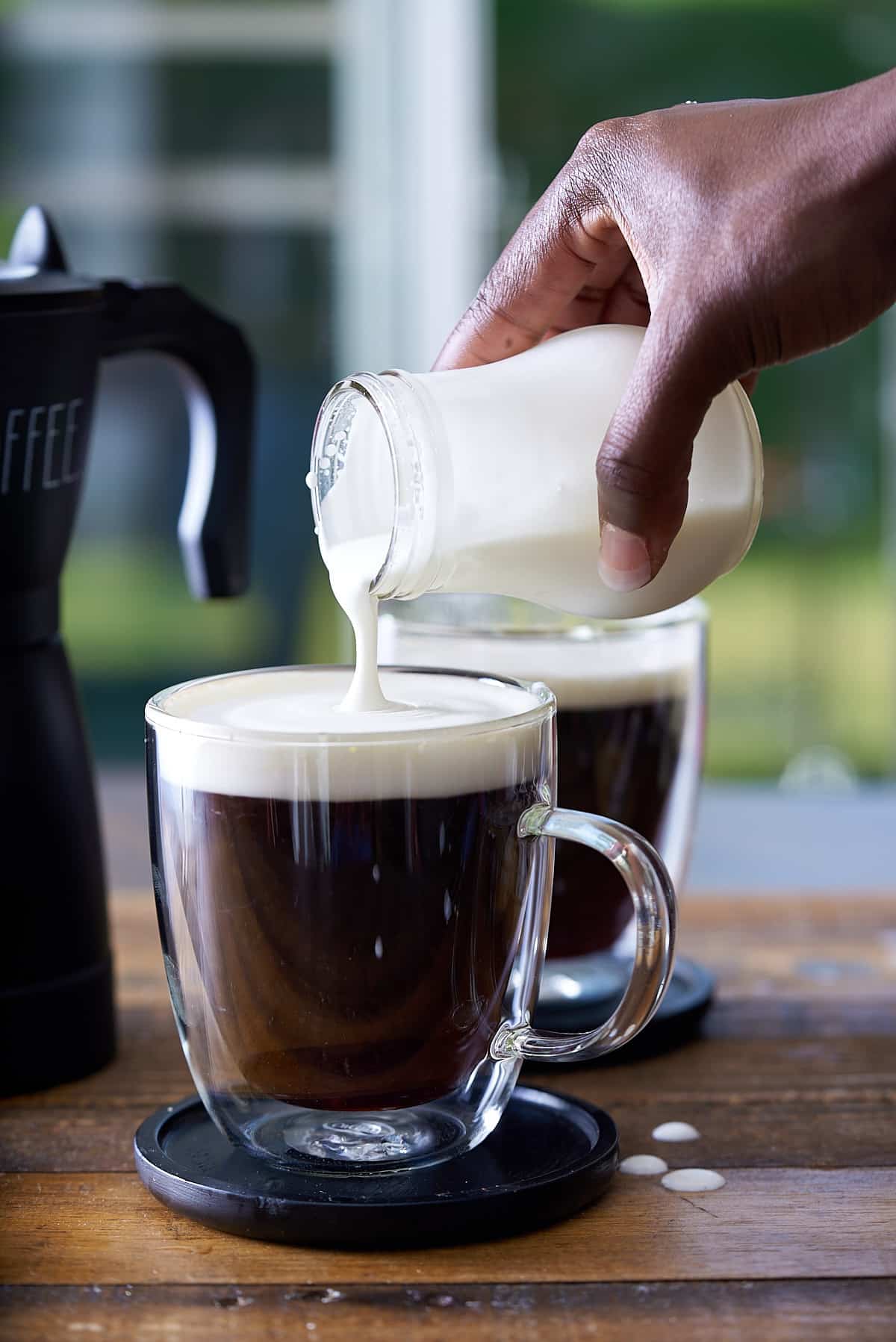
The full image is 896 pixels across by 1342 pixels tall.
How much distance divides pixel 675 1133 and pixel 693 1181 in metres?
0.06

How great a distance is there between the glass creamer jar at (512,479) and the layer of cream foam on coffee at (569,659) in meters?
0.16

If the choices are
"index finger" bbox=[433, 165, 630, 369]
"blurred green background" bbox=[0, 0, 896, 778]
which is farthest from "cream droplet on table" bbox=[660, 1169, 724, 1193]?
"blurred green background" bbox=[0, 0, 896, 778]

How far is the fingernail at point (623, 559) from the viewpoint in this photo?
71 cm

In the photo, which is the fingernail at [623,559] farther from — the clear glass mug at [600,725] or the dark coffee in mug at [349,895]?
the clear glass mug at [600,725]

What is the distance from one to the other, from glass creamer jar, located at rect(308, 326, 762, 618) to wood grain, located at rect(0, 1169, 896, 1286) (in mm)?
280

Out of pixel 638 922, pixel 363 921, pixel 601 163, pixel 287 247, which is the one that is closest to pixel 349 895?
pixel 363 921

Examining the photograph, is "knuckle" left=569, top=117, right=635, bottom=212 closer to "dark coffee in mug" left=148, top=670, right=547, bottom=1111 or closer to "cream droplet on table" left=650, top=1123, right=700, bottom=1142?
"dark coffee in mug" left=148, top=670, right=547, bottom=1111

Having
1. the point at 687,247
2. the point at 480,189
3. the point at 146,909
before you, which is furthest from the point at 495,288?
the point at 480,189

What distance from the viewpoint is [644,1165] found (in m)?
0.75

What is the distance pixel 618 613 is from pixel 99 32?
304 cm

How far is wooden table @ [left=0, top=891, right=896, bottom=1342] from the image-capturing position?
0.61m

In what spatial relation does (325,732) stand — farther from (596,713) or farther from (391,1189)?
(596,713)

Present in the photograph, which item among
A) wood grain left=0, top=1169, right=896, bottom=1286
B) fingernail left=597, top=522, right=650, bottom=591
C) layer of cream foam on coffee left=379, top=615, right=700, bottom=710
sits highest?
fingernail left=597, top=522, right=650, bottom=591

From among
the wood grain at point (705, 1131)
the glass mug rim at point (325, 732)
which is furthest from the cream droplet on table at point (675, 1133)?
the glass mug rim at point (325, 732)
